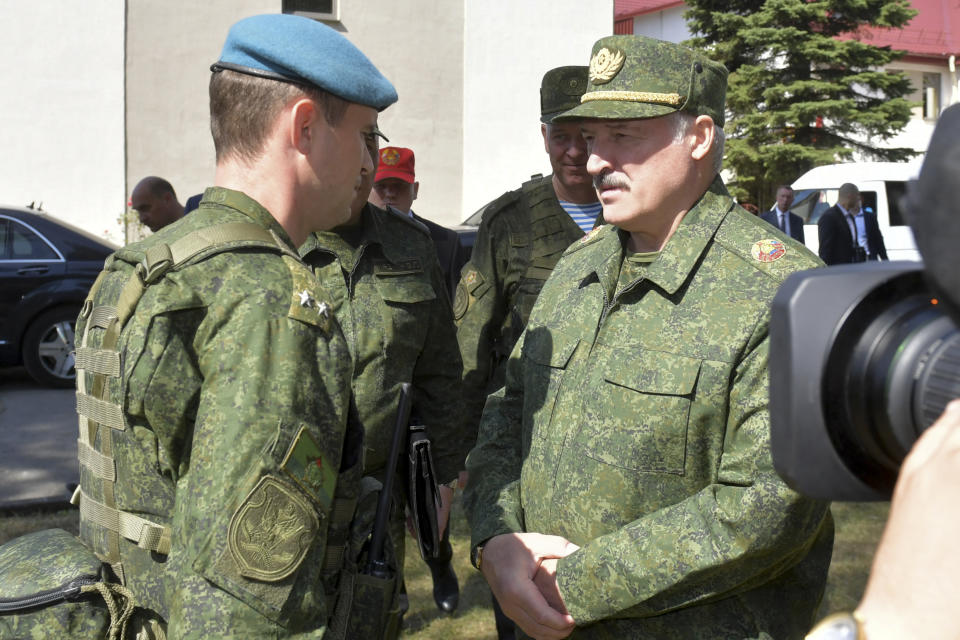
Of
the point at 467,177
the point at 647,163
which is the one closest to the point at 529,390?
the point at 647,163

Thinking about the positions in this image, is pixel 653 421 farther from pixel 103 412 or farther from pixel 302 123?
pixel 103 412

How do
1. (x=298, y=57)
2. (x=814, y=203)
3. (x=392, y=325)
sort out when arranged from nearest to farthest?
(x=298, y=57) < (x=392, y=325) < (x=814, y=203)

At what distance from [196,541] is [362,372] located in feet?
5.95

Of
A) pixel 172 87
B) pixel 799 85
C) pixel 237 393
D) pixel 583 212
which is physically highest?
pixel 799 85

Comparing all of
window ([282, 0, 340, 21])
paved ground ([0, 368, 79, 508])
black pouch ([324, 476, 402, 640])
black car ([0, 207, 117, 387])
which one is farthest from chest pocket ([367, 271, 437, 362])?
window ([282, 0, 340, 21])

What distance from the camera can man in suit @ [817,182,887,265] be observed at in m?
12.9

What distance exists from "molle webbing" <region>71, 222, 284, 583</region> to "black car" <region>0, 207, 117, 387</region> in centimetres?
759

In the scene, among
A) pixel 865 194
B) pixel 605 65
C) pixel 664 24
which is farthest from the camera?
pixel 664 24

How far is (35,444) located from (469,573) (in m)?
3.79

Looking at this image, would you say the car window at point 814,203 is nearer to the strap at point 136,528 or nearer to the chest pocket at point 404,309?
the chest pocket at point 404,309

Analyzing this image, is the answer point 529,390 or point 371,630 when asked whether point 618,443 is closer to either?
point 529,390

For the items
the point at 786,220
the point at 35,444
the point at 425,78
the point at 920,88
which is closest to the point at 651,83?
the point at 35,444

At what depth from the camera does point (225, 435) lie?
4.83ft

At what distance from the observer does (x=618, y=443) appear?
2.07 metres
